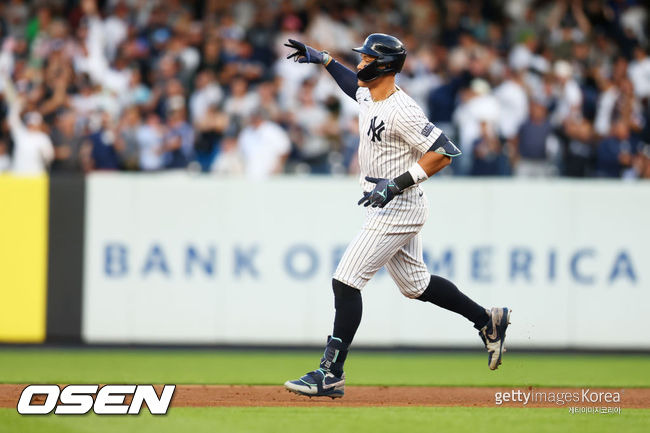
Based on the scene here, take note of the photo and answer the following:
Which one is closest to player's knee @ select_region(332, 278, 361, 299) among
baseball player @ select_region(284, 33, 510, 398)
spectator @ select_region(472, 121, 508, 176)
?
baseball player @ select_region(284, 33, 510, 398)

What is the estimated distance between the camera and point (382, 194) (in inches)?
263

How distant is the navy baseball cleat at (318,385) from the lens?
7.05 m

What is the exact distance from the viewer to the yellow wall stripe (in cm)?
1059

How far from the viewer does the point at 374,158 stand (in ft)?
23.3

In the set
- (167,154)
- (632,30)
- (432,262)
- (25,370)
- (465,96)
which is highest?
(632,30)

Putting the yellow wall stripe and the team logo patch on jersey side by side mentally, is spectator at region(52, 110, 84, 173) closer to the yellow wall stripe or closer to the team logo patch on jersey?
the yellow wall stripe

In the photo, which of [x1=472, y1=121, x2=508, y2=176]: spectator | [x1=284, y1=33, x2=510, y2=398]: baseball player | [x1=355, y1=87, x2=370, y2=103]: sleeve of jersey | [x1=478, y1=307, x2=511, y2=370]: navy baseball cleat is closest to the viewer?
[x1=284, y1=33, x2=510, y2=398]: baseball player

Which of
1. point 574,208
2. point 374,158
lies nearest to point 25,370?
point 374,158

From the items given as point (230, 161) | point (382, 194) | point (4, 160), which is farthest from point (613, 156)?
point (4, 160)

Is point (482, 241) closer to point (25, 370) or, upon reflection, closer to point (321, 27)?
point (25, 370)

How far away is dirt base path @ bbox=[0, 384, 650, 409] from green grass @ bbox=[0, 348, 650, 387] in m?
0.43

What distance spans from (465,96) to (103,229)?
5772mm

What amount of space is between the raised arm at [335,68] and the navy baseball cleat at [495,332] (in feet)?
6.24

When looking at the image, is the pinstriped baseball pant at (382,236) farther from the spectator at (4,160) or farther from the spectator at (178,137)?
the spectator at (4,160)
